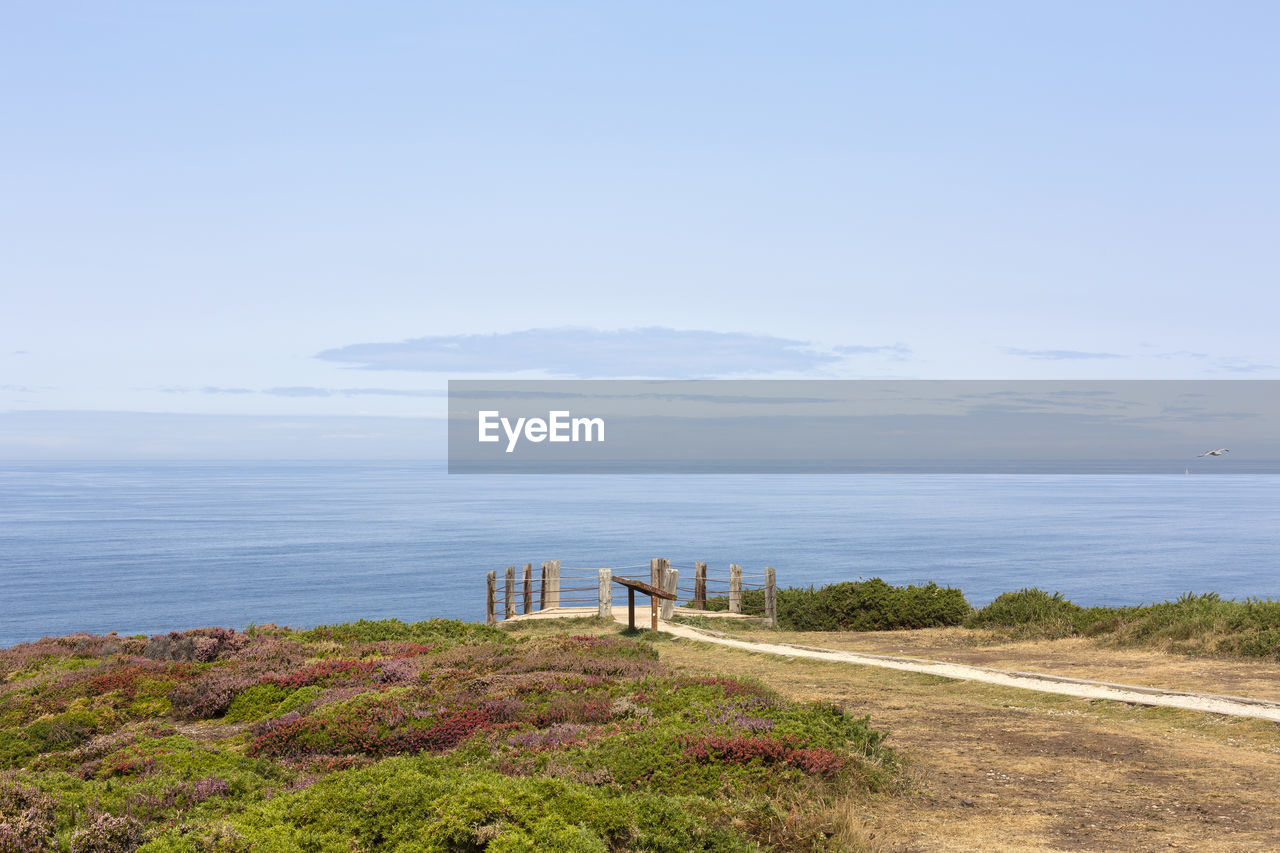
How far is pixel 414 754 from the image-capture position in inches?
414

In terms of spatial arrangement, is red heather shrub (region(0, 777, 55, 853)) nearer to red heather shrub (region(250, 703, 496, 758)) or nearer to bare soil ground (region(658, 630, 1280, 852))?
red heather shrub (region(250, 703, 496, 758))

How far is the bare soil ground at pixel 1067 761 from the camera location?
27.3 feet

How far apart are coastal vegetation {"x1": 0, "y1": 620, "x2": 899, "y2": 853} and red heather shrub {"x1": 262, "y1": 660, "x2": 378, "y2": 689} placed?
49 mm

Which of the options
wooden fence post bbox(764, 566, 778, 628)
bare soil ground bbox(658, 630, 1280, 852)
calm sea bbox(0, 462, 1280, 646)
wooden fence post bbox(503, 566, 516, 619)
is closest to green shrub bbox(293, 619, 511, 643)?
bare soil ground bbox(658, 630, 1280, 852)

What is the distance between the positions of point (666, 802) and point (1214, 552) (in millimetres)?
97254

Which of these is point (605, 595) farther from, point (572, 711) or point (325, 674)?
point (572, 711)

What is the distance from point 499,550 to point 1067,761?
279 feet

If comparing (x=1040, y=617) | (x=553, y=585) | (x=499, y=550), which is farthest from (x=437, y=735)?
(x=499, y=550)

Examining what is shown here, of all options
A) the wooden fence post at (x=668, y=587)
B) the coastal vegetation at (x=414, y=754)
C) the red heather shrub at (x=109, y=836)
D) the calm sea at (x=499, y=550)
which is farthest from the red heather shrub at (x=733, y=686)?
the calm sea at (x=499, y=550)

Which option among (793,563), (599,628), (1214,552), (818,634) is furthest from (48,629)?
(1214,552)

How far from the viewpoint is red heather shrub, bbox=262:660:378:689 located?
14.2 metres

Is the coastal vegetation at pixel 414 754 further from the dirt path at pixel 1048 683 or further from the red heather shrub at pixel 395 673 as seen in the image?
the dirt path at pixel 1048 683

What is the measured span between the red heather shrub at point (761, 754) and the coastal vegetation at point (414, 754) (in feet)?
0.07

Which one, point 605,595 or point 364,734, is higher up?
point 364,734
